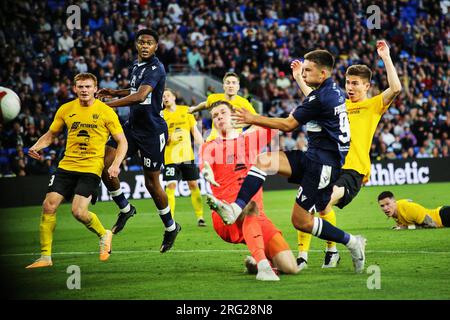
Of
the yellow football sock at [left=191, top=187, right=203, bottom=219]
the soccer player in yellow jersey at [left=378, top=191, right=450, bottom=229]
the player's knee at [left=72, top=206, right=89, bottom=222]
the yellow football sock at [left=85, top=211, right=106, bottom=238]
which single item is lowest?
the yellow football sock at [left=191, top=187, right=203, bottom=219]

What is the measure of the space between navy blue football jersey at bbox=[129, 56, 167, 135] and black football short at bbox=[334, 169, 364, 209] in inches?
111

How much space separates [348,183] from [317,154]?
4.49 feet

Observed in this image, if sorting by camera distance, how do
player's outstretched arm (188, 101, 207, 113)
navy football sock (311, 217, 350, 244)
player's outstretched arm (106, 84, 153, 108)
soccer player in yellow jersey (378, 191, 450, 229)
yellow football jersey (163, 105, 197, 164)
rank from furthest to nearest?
yellow football jersey (163, 105, 197, 164) < soccer player in yellow jersey (378, 191, 450, 229) < player's outstretched arm (188, 101, 207, 113) < player's outstretched arm (106, 84, 153, 108) < navy football sock (311, 217, 350, 244)

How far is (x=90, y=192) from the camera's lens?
10.0 metres

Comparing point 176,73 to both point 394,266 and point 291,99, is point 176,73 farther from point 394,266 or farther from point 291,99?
point 394,266

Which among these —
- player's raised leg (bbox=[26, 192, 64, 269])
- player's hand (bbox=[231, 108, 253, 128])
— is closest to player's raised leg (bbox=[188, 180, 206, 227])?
player's raised leg (bbox=[26, 192, 64, 269])

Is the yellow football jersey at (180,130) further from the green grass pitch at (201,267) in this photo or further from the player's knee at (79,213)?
the player's knee at (79,213)

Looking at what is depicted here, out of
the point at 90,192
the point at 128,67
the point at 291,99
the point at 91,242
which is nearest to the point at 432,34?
the point at 291,99

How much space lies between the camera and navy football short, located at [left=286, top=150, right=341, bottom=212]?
8.61 meters

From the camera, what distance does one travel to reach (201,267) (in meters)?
9.73

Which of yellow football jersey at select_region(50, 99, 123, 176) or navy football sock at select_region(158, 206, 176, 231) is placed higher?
yellow football jersey at select_region(50, 99, 123, 176)

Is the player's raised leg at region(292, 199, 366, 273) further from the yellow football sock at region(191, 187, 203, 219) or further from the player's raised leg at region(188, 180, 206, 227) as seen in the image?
the yellow football sock at region(191, 187, 203, 219)

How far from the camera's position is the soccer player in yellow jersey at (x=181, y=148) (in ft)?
51.3

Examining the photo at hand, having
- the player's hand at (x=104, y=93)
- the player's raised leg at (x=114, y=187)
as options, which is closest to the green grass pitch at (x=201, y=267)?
the player's raised leg at (x=114, y=187)
